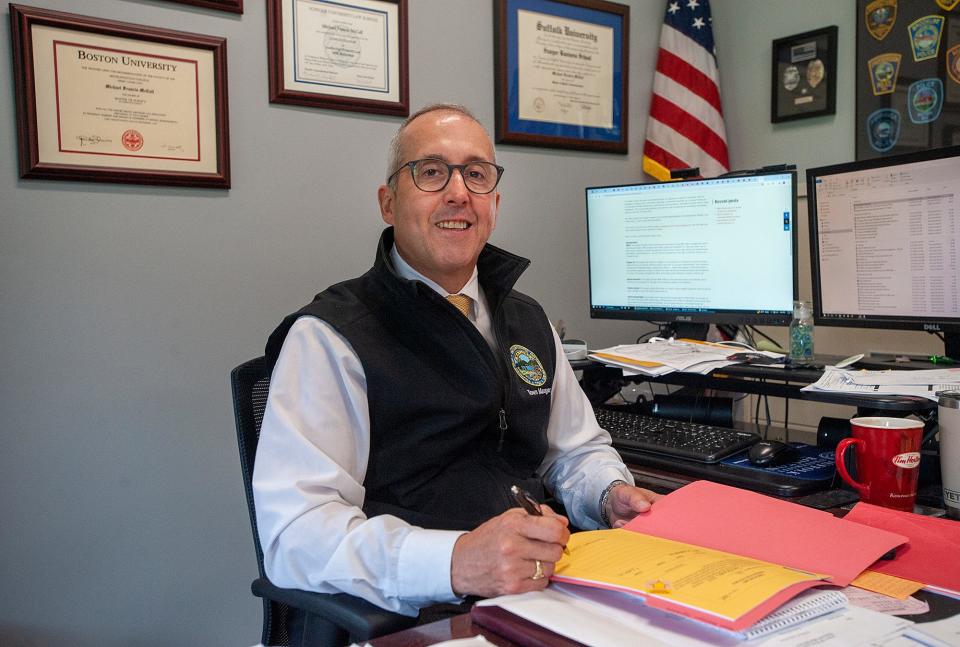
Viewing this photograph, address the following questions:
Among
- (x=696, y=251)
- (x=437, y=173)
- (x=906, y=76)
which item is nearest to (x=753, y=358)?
(x=696, y=251)

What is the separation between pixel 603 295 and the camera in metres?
2.23

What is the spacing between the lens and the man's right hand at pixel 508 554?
0.84 metres

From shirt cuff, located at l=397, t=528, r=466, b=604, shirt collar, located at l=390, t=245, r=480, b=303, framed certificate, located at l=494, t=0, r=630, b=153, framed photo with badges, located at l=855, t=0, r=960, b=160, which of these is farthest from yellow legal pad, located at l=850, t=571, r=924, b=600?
framed certificate, located at l=494, t=0, r=630, b=153

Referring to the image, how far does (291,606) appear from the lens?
109cm

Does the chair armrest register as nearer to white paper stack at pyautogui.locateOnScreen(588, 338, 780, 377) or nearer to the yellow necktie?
the yellow necktie

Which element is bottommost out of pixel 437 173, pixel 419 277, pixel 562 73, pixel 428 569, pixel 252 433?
pixel 428 569

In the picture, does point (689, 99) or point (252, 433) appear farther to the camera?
point (689, 99)

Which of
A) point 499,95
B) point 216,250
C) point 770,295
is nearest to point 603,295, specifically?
point 770,295

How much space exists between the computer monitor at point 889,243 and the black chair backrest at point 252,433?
1.31 metres

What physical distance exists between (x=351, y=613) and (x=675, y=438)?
33.3 inches

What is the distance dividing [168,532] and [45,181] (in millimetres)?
866

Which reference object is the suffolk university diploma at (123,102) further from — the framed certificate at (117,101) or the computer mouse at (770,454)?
the computer mouse at (770,454)

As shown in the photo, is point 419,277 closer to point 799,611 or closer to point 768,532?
point 768,532

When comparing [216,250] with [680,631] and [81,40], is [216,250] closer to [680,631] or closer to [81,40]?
[81,40]
